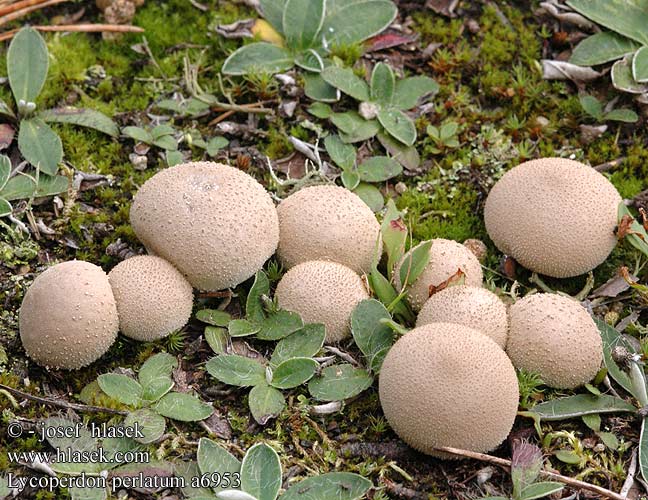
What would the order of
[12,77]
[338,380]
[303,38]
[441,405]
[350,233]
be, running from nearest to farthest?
[441,405]
[338,380]
[350,233]
[12,77]
[303,38]

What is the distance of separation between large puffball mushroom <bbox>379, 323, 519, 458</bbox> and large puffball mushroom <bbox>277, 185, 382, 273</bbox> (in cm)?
63

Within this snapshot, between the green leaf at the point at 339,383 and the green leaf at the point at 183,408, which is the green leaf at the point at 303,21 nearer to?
the green leaf at the point at 339,383

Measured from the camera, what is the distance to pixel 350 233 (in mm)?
3455

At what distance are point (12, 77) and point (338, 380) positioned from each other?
226 centimetres

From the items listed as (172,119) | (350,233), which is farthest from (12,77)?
(350,233)

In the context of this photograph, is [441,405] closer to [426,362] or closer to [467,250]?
[426,362]

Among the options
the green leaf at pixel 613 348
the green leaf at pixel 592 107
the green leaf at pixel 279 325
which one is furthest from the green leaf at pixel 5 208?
the green leaf at pixel 592 107

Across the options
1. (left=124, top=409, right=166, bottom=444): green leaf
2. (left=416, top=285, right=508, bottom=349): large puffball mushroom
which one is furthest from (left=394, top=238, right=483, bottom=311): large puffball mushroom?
(left=124, top=409, right=166, bottom=444): green leaf

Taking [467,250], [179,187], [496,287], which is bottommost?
[496,287]

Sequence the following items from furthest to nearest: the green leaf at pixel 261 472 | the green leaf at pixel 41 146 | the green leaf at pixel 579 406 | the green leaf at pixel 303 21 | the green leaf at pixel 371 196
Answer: the green leaf at pixel 303 21
the green leaf at pixel 371 196
the green leaf at pixel 41 146
the green leaf at pixel 579 406
the green leaf at pixel 261 472

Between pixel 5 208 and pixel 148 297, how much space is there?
3.08 ft

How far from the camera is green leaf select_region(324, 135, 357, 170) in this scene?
4.05 meters

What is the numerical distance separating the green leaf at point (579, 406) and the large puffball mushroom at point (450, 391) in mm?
227

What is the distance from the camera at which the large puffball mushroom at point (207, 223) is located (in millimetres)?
3221
